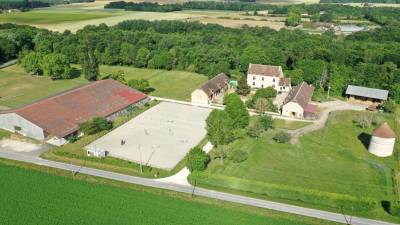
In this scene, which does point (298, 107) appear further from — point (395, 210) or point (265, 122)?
point (395, 210)

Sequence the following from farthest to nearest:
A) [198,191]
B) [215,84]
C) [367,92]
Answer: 1. [215,84]
2. [367,92]
3. [198,191]

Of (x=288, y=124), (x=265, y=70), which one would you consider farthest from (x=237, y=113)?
(x=265, y=70)

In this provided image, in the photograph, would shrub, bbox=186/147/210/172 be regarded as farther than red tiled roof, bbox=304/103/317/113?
No

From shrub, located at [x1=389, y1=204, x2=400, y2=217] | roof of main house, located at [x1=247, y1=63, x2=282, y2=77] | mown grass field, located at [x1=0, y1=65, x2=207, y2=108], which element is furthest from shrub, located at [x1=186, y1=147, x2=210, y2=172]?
roof of main house, located at [x1=247, y1=63, x2=282, y2=77]

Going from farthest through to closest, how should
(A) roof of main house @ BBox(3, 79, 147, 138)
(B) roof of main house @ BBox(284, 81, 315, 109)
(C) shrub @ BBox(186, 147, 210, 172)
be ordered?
(B) roof of main house @ BBox(284, 81, 315, 109), (A) roof of main house @ BBox(3, 79, 147, 138), (C) shrub @ BBox(186, 147, 210, 172)

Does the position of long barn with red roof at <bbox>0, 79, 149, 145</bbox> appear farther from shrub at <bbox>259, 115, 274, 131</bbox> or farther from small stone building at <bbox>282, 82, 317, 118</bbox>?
small stone building at <bbox>282, 82, 317, 118</bbox>

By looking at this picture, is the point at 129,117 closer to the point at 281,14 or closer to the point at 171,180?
the point at 171,180

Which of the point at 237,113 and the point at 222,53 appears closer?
the point at 237,113

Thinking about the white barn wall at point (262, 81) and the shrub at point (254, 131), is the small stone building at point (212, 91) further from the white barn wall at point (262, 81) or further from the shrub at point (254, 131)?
the shrub at point (254, 131)
